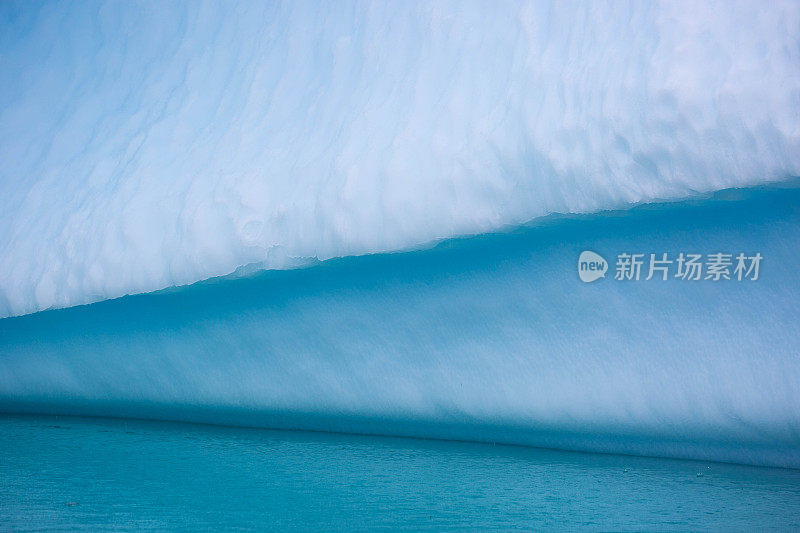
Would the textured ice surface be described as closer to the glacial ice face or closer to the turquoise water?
the turquoise water

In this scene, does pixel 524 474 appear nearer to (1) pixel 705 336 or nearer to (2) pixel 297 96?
(1) pixel 705 336

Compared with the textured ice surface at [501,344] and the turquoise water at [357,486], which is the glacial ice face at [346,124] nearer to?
the textured ice surface at [501,344]

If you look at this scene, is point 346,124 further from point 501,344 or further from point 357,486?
point 357,486

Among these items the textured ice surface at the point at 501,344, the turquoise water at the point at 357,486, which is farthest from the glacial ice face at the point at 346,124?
the turquoise water at the point at 357,486

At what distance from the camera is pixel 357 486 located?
2.44 m

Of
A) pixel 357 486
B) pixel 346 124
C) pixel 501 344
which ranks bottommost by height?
pixel 357 486

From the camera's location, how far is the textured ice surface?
8.61ft

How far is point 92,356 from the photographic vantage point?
11.9 ft

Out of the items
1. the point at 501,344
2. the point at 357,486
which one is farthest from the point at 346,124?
the point at 357,486

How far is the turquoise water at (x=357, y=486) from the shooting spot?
2082 mm

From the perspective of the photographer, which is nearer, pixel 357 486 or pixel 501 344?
pixel 357 486

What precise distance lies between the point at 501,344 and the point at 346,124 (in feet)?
3.29

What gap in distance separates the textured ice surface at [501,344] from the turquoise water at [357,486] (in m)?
0.13

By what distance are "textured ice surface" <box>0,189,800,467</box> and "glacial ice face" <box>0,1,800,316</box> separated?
26 cm
